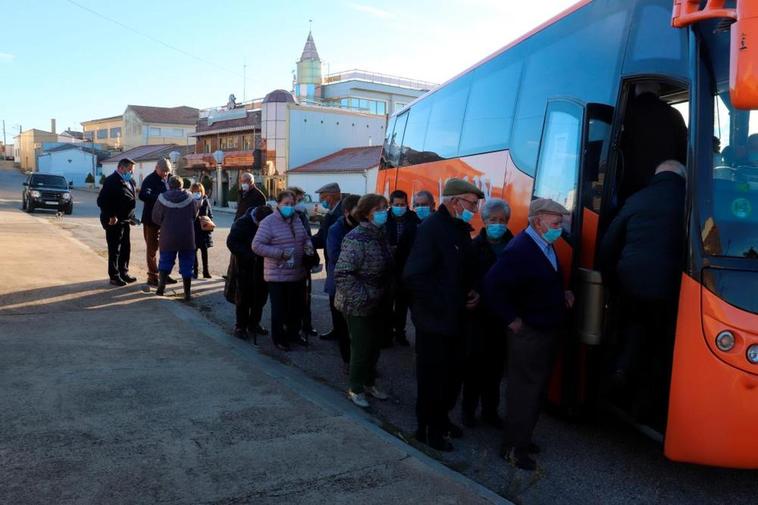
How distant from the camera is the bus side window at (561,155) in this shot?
183 inches

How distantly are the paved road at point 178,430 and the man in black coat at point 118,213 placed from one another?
263 centimetres

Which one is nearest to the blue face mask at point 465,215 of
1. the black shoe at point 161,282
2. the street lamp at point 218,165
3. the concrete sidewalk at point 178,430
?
the concrete sidewalk at point 178,430

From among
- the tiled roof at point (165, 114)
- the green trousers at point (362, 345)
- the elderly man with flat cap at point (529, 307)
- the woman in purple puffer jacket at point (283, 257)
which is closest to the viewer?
the elderly man with flat cap at point (529, 307)

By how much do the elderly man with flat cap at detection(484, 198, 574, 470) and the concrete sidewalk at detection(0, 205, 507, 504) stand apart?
697 mm

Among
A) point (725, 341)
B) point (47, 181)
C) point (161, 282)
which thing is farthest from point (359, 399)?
point (47, 181)

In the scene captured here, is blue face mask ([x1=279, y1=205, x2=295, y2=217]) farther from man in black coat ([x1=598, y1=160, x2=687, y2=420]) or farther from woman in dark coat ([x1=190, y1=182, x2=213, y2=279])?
woman in dark coat ([x1=190, y1=182, x2=213, y2=279])

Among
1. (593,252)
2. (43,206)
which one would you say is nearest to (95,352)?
(593,252)

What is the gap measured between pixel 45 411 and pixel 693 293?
4254mm

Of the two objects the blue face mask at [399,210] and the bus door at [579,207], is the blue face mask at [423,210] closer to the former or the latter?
the blue face mask at [399,210]

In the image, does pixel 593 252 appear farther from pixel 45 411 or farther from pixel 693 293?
pixel 45 411

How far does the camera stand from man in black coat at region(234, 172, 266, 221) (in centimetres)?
860

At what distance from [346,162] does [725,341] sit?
131 ft

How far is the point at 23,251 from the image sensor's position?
12.6 meters

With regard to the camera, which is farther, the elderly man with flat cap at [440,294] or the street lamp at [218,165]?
the street lamp at [218,165]
